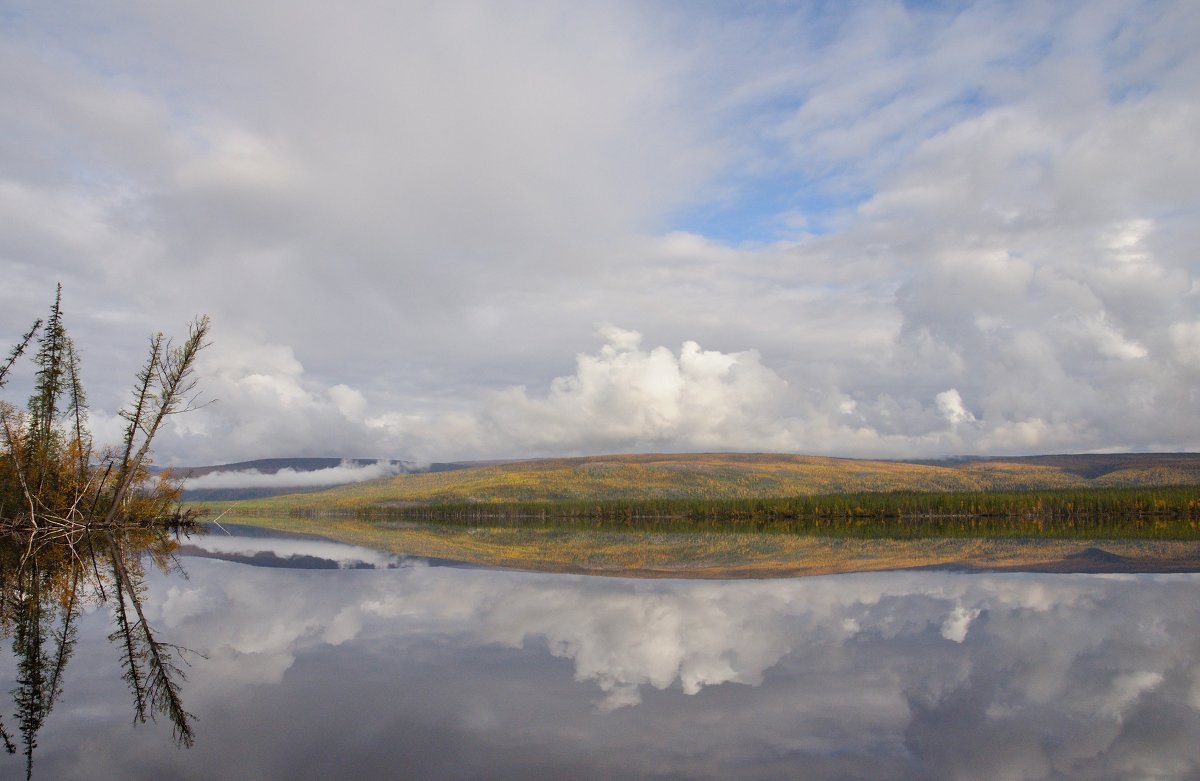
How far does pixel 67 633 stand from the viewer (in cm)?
1191

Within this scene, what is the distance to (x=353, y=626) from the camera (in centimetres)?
1289

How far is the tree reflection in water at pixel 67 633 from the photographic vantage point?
7762 mm

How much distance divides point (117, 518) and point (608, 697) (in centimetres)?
4806

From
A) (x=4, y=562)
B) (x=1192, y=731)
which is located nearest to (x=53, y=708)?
(x=1192, y=731)

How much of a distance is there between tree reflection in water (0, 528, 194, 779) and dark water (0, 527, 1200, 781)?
168 millimetres

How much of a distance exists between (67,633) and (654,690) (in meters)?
9.28

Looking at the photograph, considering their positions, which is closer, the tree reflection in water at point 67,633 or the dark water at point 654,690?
the dark water at point 654,690

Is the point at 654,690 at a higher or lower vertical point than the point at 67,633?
lower

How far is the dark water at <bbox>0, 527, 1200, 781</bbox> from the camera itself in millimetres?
6328

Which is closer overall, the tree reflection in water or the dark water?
the dark water

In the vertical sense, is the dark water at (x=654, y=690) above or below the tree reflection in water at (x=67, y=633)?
below

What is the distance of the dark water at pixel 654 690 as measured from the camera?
6.33m

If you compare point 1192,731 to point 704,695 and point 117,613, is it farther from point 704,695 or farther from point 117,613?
point 117,613

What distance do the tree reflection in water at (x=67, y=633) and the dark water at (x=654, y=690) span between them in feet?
0.55
